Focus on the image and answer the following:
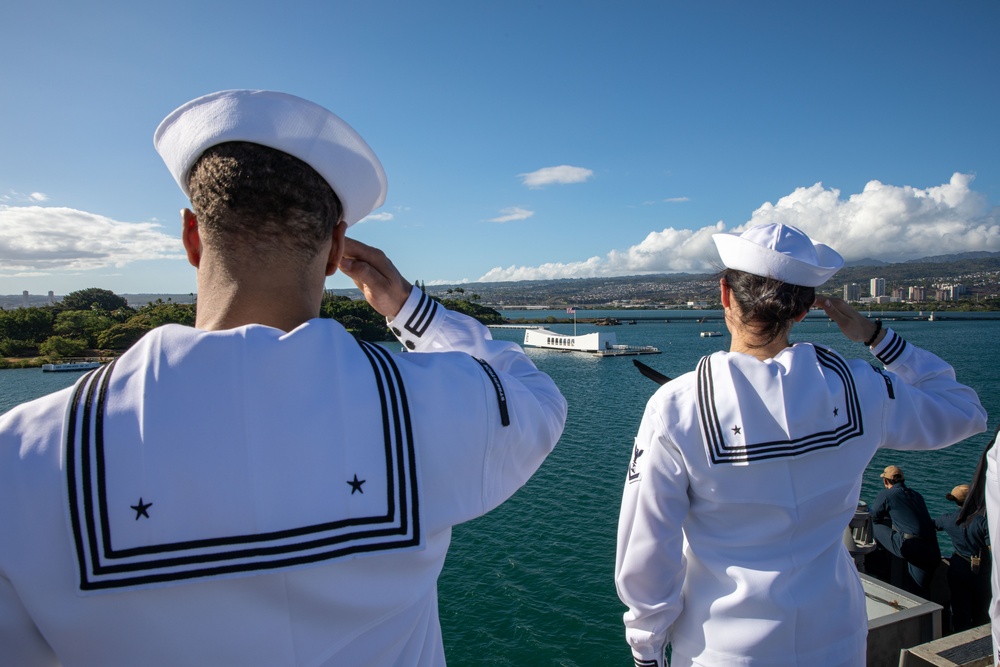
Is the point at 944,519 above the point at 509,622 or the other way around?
above

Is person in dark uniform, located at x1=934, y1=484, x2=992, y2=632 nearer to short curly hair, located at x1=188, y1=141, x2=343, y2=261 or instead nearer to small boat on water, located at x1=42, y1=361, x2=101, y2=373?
short curly hair, located at x1=188, y1=141, x2=343, y2=261

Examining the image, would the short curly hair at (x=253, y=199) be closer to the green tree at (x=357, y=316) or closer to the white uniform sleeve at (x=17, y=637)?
the white uniform sleeve at (x=17, y=637)

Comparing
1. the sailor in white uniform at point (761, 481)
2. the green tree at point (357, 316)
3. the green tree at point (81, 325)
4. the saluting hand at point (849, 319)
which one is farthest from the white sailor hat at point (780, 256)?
the green tree at point (81, 325)

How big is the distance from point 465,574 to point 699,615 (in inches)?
397

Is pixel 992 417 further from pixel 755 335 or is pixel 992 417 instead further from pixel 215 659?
pixel 215 659

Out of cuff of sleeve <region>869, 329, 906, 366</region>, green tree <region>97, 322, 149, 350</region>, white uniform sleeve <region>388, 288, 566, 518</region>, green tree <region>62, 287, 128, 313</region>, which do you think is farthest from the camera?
green tree <region>62, 287, 128, 313</region>

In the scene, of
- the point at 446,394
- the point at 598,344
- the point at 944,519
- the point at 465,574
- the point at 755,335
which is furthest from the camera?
the point at 598,344

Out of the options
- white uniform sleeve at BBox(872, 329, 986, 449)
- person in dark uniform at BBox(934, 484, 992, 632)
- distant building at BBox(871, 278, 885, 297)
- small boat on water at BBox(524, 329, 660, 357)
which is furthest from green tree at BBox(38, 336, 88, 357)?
distant building at BBox(871, 278, 885, 297)

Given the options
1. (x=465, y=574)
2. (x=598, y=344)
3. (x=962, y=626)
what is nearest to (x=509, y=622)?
(x=465, y=574)

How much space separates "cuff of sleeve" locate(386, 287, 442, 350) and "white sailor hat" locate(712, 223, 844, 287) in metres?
1.08

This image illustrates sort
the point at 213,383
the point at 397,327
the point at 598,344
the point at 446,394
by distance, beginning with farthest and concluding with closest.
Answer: the point at 598,344 < the point at 397,327 < the point at 446,394 < the point at 213,383

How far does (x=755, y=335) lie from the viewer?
6.25ft

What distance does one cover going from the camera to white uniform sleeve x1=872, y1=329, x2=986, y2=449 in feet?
6.28

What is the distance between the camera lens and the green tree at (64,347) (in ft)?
201
